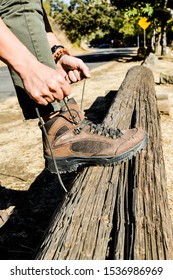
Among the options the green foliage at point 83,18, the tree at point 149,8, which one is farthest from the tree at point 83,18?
the tree at point 149,8

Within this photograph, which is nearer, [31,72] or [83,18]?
[31,72]

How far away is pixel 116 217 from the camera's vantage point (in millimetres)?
1479

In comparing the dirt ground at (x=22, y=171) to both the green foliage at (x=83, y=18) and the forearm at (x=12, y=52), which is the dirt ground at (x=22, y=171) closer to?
the forearm at (x=12, y=52)

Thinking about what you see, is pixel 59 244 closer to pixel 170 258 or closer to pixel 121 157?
pixel 170 258

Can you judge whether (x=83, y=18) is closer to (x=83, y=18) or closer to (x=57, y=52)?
(x=83, y=18)

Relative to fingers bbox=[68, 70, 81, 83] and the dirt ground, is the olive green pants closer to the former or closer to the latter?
fingers bbox=[68, 70, 81, 83]

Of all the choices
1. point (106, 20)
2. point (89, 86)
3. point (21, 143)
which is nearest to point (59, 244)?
point (21, 143)

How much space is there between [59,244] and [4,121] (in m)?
4.66

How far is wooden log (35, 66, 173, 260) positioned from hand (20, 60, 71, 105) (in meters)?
0.55

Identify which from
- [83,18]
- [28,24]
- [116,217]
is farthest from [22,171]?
[83,18]

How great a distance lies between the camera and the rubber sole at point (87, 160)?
6.44ft

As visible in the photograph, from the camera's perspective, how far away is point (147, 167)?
190 centimetres

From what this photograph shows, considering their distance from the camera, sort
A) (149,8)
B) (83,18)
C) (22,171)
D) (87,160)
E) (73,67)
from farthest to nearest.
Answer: (83,18), (149,8), (22,171), (73,67), (87,160)

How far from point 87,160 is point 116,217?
1.90 ft
